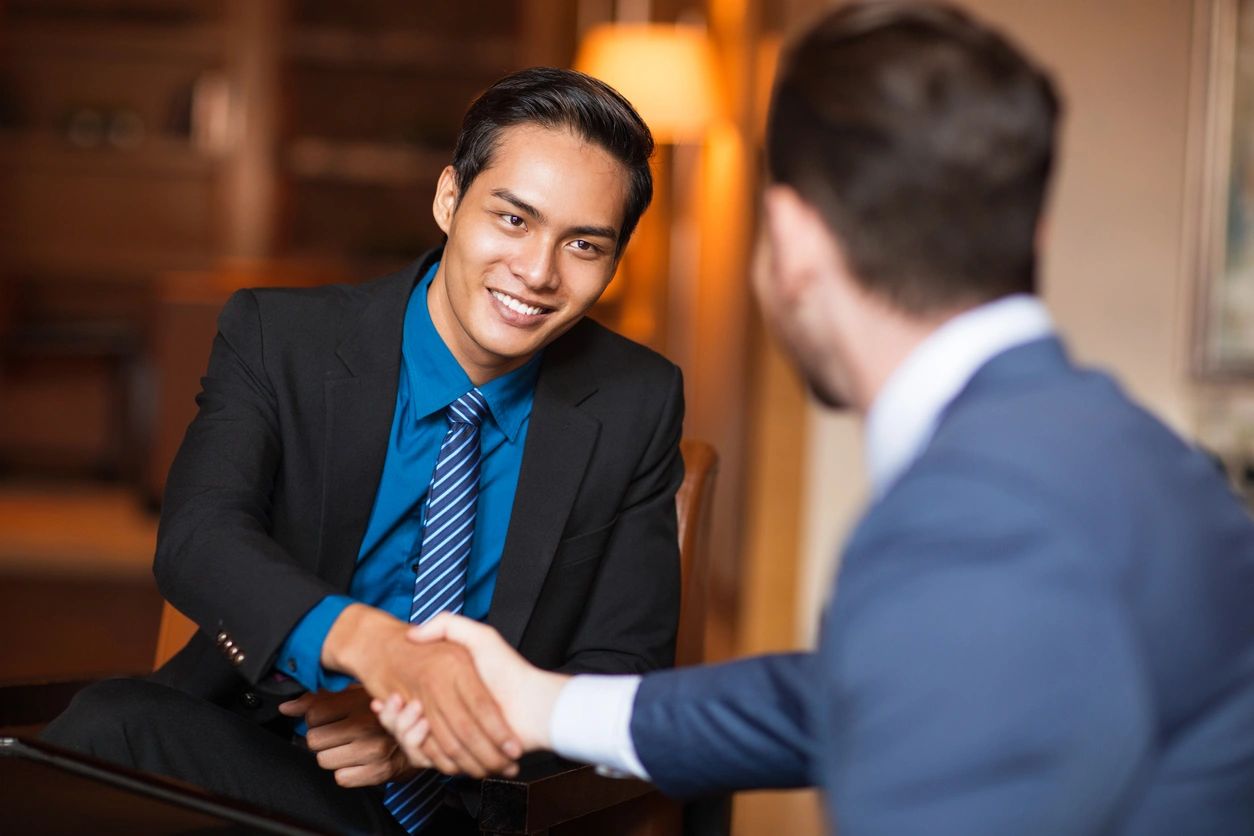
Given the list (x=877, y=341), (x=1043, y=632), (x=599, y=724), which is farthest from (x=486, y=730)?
(x=1043, y=632)

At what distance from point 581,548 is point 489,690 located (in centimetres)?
50

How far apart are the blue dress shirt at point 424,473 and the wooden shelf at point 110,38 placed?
516cm

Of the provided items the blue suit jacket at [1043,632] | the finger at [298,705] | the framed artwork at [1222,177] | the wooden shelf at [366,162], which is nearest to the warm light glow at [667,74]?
the framed artwork at [1222,177]

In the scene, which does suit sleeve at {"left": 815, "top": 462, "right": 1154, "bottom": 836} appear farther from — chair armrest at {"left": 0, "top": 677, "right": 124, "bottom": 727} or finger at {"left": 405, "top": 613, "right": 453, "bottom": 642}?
chair armrest at {"left": 0, "top": 677, "right": 124, "bottom": 727}

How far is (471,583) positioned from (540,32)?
5026 millimetres

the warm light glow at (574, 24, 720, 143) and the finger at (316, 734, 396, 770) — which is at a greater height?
the warm light glow at (574, 24, 720, 143)

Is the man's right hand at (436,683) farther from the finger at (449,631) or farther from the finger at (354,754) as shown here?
the finger at (354,754)

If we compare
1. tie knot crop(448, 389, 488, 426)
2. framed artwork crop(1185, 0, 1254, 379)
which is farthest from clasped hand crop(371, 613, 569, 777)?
framed artwork crop(1185, 0, 1254, 379)

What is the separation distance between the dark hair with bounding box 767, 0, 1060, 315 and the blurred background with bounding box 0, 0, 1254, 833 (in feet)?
8.58

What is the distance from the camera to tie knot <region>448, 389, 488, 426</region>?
194cm

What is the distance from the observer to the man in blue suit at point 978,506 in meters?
0.87

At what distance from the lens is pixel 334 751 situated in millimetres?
1670

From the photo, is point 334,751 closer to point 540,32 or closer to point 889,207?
point 889,207

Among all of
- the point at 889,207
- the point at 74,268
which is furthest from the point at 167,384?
the point at 889,207
